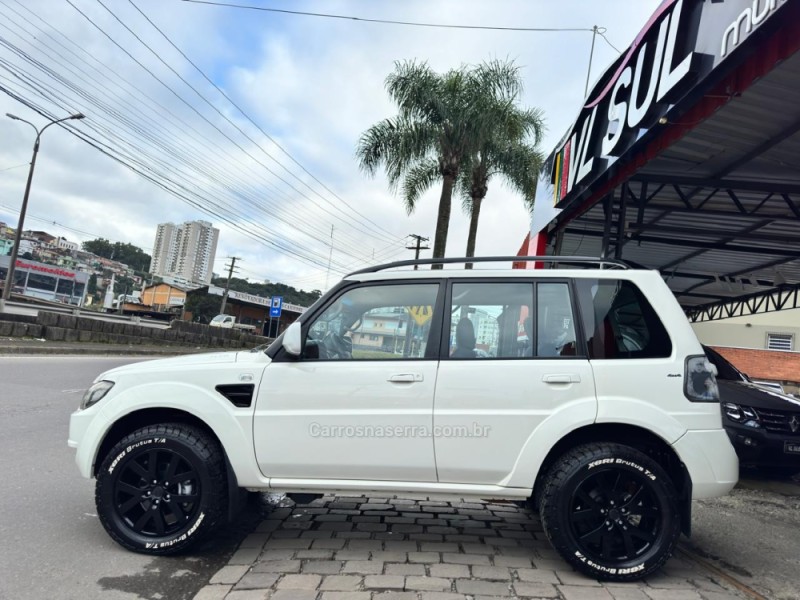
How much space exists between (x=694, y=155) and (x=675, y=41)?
252 centimetres

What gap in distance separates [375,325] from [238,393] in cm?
96

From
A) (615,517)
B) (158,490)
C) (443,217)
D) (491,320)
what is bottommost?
(158,490)

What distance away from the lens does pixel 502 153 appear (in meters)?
16.6

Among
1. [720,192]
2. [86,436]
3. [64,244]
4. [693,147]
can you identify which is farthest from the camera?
[64,244]

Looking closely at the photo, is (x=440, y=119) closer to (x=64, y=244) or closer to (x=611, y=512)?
(x=611, y=512)

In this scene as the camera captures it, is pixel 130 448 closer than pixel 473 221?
Yes

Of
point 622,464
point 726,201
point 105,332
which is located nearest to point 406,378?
point 622,464

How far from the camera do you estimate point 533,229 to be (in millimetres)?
12086

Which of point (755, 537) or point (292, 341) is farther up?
point (292, 341)

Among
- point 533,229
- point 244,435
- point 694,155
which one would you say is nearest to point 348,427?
point 244,435

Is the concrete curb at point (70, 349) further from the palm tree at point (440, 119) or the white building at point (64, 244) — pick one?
the white building at point (64, 244)

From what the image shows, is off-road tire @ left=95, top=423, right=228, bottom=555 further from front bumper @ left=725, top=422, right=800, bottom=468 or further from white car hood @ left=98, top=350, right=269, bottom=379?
front bumper @ left=725, top=422, right=800, bottom=468

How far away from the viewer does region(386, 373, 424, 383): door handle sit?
11.0 ft

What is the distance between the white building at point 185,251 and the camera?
272 ft
